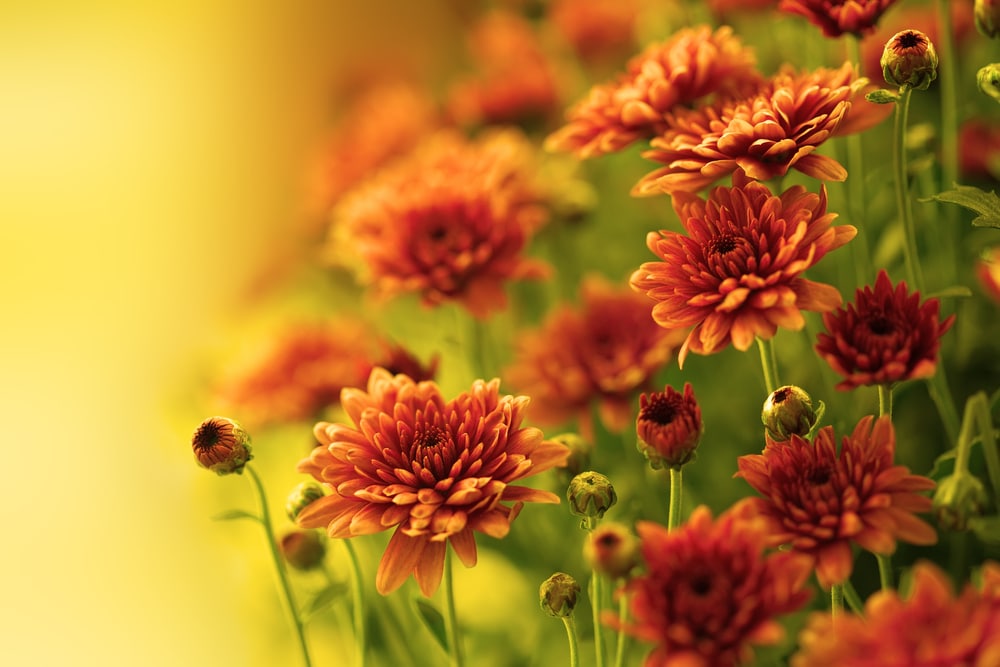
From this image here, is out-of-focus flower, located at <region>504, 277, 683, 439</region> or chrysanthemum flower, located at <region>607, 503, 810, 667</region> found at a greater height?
out-of-focus flower, located at <region>504, 277, 683, 439</region>

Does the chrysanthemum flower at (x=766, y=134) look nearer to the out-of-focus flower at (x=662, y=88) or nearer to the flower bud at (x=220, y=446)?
the out-of-focus flower at (x=662, y=88)

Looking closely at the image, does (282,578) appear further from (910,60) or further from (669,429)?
(910,60)

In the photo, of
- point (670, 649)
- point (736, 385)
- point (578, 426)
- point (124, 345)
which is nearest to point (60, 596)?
point (124, 345)

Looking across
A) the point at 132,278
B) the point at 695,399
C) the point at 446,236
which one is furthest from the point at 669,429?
the point at 132,278

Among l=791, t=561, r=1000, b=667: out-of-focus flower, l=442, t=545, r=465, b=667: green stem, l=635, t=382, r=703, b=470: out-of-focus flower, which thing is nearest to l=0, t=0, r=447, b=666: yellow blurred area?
l=442, t=545, r=465, b=667: green stem

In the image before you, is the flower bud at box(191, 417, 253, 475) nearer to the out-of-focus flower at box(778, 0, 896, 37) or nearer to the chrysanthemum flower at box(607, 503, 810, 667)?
the chrysanthemum flower at box(607, 503, 810, 667)

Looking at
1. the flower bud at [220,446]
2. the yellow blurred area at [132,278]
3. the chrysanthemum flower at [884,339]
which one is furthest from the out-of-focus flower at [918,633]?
the yellow blurred area at [132,278]
